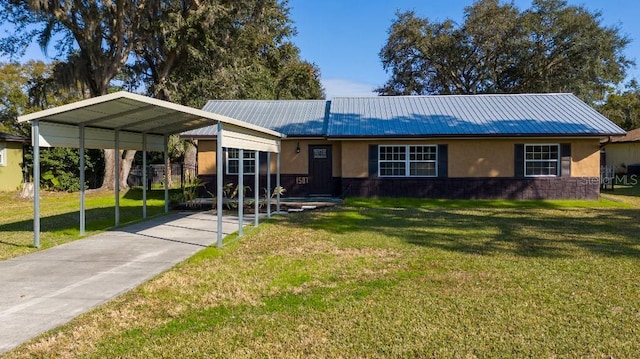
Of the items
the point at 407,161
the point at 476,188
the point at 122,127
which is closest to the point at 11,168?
the point at 122,127

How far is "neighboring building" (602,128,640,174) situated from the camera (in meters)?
30.9

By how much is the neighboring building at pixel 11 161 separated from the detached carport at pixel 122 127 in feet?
46.1

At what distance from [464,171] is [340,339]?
44.7 ft

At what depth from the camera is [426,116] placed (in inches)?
706

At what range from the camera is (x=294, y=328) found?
14.0 ft

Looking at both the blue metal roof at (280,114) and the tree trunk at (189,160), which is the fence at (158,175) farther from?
the blue metal roof at (280,114)

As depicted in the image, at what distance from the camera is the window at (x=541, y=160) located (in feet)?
A: 53.9

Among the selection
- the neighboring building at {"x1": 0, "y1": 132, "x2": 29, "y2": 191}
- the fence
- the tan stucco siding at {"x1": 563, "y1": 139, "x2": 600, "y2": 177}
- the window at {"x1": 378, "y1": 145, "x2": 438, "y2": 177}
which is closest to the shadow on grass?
the window at {"x1": 378, "y1": 145, "x2": 438, "y2": 177}

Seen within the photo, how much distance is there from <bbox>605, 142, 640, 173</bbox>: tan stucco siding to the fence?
94.0 feet

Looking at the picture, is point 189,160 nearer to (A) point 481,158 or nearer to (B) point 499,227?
(A) point 481,158

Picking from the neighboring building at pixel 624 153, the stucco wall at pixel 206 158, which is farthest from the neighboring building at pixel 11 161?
the neighboring building at pixel 624 153

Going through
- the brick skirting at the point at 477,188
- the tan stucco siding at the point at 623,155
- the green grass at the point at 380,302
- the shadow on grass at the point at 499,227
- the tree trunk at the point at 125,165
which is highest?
the tan stucco siding at the point at 623,155

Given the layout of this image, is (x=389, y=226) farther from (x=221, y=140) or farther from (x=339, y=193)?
(x=339, y=193)

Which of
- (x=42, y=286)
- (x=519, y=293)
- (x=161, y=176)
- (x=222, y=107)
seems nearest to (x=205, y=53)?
(x=222, y=107)
